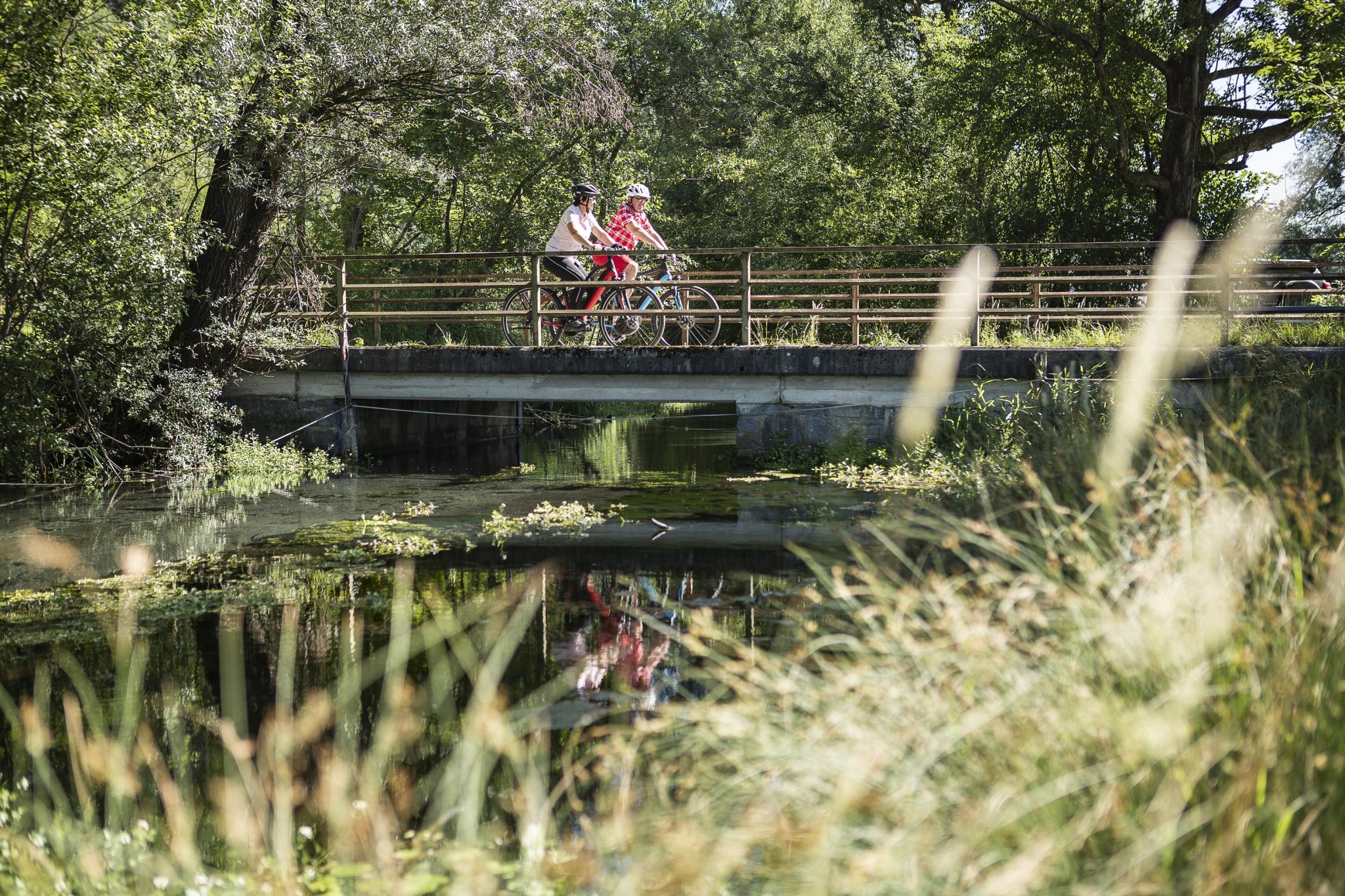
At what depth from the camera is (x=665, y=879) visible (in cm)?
241

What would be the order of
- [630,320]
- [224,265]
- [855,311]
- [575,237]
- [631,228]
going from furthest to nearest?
[224,265]
[630,320]
[855,311]
[575,237]
[631,228]

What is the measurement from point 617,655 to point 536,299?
962cm

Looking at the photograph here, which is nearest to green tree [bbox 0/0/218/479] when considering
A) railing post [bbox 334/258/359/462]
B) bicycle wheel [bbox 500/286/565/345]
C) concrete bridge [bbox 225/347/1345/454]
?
concrete bridge [bbox 225/347/1345/454]

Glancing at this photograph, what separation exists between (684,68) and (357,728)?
23489mm

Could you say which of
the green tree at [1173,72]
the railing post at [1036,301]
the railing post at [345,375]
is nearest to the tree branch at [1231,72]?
the green tree at [1173,72]

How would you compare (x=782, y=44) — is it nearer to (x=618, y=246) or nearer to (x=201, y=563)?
(x=618, y=246)

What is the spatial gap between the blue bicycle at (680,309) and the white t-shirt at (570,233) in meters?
0.97

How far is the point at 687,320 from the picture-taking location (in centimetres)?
1496

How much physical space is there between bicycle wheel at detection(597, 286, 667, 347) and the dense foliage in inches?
120

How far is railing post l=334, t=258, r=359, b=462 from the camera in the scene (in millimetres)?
16109

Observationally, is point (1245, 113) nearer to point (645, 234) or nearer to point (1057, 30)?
point (1057, 30)

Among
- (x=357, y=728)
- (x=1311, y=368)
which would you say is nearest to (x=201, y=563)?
(x=357, y=728)

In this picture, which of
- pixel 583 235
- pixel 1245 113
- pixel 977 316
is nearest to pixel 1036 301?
pixel 977 316

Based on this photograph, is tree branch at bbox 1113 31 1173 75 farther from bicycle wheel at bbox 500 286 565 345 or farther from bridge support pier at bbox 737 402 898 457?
bicycle wheel at bbox 500 286 565 345
